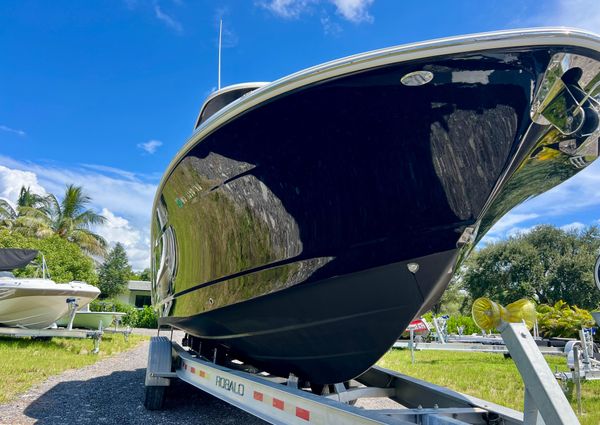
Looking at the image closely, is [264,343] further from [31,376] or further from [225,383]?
[31,376]

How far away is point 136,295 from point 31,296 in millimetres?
24589

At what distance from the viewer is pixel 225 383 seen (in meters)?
3.06

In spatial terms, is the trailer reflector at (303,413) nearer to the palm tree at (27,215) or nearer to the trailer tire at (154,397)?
the trailer tire at (154,397)

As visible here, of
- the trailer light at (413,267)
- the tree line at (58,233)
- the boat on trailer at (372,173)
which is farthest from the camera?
the tree line at (58,233)

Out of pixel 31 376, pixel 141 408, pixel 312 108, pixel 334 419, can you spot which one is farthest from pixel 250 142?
pixel 31 376

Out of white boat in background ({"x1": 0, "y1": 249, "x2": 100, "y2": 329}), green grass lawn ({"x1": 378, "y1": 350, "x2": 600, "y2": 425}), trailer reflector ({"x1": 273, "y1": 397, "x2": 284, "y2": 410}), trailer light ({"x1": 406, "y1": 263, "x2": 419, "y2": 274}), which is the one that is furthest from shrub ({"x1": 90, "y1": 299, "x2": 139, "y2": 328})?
trailer light ({"x1": 406, "y1": 263, "x2": 419, "y2": 274})

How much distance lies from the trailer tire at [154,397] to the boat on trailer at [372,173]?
49.6 inches

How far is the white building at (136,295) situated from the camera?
101 feet

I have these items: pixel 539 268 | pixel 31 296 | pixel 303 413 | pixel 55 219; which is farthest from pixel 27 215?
pixel 539 268

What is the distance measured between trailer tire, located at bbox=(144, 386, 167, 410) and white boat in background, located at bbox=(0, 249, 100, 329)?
6.03 metres

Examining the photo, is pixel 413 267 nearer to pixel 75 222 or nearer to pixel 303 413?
pixel 303 413

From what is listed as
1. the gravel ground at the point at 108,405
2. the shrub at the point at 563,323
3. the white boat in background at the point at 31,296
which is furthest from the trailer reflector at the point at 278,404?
the shrub at the point at 563,323

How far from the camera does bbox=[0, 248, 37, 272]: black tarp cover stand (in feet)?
31.3

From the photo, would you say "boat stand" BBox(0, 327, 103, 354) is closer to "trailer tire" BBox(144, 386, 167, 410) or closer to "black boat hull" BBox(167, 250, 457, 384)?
"trailer tire" BBox(144, 386, 167, 410)
